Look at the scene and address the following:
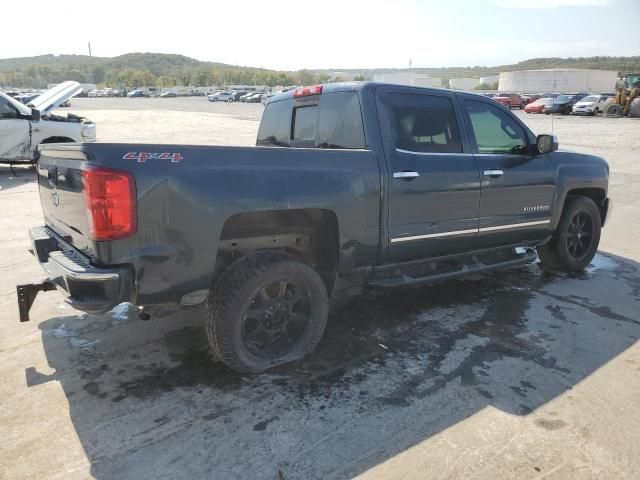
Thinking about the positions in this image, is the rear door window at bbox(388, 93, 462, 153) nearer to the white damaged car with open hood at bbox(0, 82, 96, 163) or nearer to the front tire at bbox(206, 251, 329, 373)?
the front tire at bbox(206, 251, 329, 373)

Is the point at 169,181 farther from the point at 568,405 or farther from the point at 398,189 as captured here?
the point at 568,405

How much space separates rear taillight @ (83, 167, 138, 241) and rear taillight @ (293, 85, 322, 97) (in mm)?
2022

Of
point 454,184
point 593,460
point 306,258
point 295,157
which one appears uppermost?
point 295,157

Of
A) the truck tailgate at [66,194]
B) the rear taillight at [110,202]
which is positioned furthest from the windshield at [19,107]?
the rear taillight at [110,202]

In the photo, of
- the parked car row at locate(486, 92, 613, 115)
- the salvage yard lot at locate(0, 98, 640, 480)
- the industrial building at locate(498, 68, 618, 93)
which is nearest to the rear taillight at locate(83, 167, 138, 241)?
the salvage yard lot at locate(0, 98, 640, 480)

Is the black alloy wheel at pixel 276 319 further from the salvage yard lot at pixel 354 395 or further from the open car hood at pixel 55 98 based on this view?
the open car hood at pixel 55 98

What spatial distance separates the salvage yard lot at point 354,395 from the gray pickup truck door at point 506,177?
658mm

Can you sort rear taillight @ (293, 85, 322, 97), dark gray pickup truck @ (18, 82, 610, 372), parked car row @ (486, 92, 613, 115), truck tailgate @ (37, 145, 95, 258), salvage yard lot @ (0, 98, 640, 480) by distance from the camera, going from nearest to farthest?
salvage yard lot @ (0, 98, 640, 480) < dark gray pickup truck @ (18, 82, 610, 372) < truck tailgate @ (37, 145, 95, 258) < rear taillight @ (293, 85, 322, 97) < parked car row @ (486, 92, 613, 115)

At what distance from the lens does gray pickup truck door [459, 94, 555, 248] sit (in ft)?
14.9

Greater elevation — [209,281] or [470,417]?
[209,281]

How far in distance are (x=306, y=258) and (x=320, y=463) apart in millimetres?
1655

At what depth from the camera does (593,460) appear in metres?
2.65

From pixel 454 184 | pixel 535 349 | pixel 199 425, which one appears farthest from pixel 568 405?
pixel 199 425

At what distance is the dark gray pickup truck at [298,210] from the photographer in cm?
293
